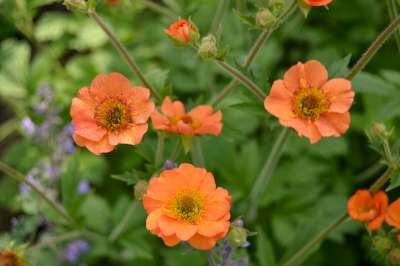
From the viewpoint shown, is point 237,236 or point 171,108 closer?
point 237,236

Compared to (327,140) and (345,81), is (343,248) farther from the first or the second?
(345,81)

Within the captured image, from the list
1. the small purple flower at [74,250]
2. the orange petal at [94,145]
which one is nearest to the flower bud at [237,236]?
the orange petal at [94,145]

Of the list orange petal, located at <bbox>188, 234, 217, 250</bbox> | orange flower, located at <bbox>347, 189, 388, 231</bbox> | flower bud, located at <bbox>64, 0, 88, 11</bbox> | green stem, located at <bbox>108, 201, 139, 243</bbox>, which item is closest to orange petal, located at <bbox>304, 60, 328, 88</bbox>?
orange flower, located at <bbox>347, 189, 388, 231</bbox>

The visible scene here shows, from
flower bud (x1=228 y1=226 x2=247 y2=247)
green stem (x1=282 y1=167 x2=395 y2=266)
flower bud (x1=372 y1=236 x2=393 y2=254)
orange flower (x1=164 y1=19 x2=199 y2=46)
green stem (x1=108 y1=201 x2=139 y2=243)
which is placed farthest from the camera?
green stem (x1=108 y1=201 x2=139 y2=243)

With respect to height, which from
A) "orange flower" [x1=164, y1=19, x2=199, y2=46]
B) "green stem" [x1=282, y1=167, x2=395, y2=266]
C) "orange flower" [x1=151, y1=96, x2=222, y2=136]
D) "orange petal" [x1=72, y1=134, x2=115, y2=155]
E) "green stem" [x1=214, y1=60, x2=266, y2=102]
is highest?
"orange flower" [x1=164, y1=19, x2=199, y2=46]

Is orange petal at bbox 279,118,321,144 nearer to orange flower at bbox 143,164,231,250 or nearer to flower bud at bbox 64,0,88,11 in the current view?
orange flower at bbox 143,164,231,250

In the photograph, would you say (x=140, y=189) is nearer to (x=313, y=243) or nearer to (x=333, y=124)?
(x=333, y=124)

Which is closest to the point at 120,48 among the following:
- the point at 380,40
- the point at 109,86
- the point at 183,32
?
the point at 109,86
